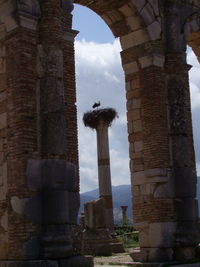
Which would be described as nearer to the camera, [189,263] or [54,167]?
[54,167]

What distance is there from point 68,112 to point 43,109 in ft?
2.40

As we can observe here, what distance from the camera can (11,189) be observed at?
10.7 m

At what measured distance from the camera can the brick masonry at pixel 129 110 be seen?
10742mm

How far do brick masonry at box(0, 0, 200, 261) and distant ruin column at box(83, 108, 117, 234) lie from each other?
11.6 metres

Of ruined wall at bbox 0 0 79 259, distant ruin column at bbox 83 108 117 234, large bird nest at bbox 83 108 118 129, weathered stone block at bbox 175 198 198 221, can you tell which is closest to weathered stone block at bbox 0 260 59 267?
ruined wall at bbox 0 0 79 259

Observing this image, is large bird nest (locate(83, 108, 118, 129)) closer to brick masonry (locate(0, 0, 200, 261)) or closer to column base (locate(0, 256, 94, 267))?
brick masonry (locate(0, 0, 200, 261))

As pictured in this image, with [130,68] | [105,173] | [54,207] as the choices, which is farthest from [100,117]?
[54,207]

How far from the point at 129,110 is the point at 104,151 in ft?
43.6

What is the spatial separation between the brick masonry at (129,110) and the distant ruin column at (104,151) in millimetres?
11635

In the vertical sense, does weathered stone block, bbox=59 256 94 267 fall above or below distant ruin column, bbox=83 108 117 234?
below

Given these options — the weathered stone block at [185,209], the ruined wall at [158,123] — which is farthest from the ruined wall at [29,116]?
the weathered stone block at [185,209]

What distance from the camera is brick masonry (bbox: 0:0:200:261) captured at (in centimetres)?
1074

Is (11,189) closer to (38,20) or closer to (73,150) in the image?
(73,150)

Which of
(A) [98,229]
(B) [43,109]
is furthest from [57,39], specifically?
(A) [98,229]
